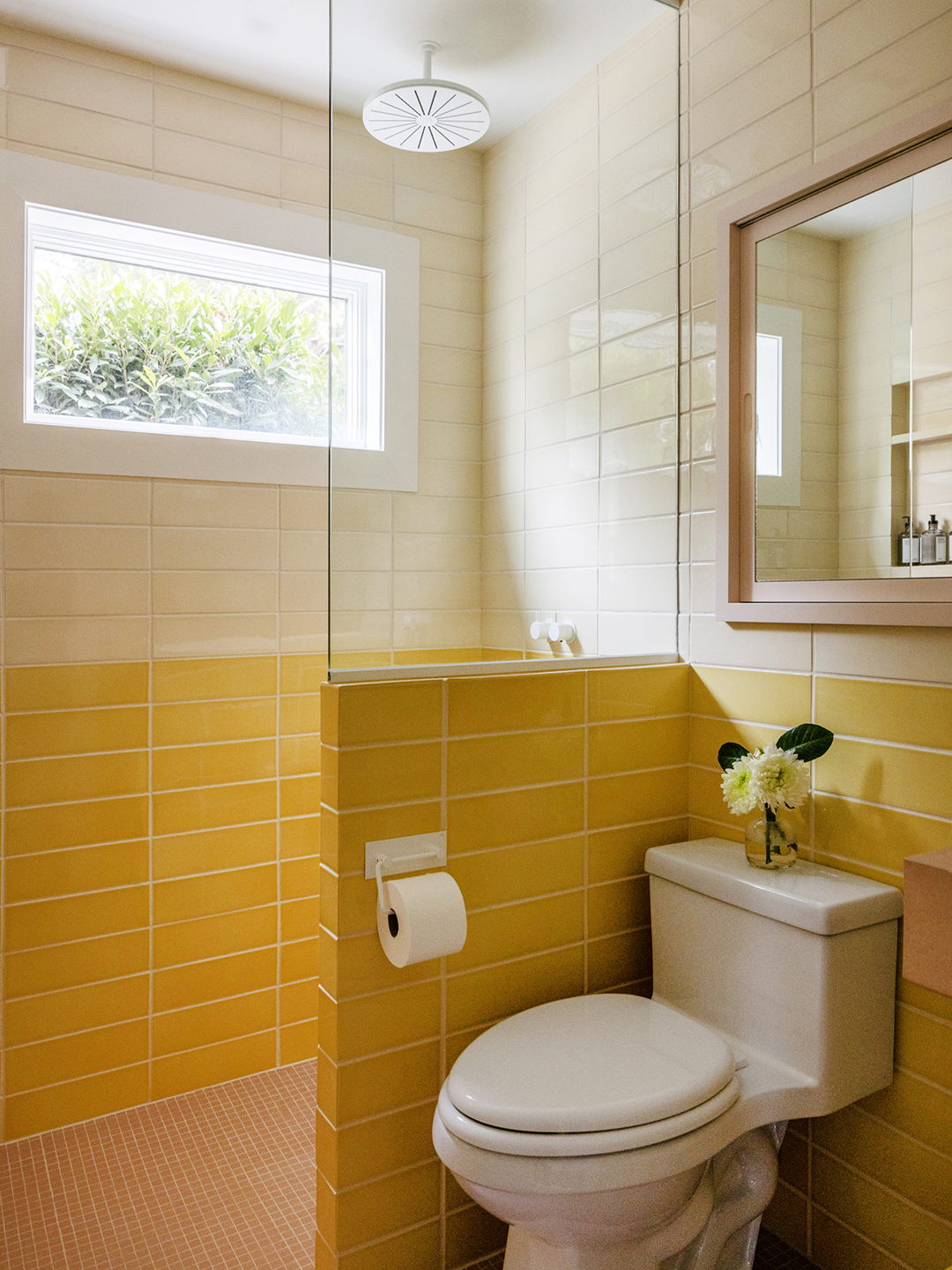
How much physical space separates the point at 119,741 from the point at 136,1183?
954 millimetres

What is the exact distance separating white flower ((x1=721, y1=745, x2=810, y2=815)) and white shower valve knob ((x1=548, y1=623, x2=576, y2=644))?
48cm

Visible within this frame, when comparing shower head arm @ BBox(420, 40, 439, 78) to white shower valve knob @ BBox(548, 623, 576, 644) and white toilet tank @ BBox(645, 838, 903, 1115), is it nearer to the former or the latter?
white shower valve knob @ BBox(548, 623, 576, 644)

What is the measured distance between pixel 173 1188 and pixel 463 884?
989mm

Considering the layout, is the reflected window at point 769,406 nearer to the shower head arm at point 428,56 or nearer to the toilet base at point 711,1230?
the shower head arm at point 428,56

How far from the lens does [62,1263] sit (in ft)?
5.17

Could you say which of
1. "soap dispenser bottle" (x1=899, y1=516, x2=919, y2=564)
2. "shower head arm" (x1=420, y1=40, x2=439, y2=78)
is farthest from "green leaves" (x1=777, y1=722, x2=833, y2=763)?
"shower head arm" (x1=420, y1=40, x2=439, y2=78)

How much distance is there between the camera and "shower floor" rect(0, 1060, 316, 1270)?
5.27 feet

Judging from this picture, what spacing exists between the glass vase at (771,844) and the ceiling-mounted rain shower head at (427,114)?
138 centimetres

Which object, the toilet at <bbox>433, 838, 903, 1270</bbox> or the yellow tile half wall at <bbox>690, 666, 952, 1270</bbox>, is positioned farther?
the yellow tile half wall at <bbox>690, 666, 952, 1270</bbox>

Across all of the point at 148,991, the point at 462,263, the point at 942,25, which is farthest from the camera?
the point at 148,991

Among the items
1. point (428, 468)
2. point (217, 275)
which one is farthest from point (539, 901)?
point (217, 275)

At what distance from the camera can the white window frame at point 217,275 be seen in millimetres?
1538

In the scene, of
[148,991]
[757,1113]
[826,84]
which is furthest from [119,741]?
[826,84]

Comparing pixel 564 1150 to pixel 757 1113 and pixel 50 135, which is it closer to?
pixel 757 1113
